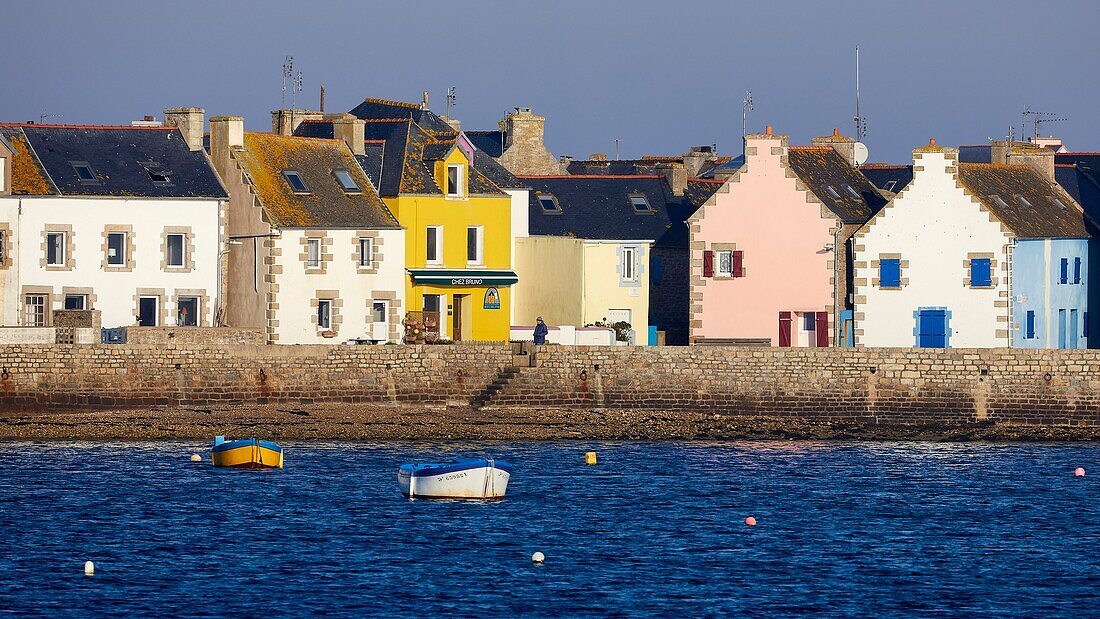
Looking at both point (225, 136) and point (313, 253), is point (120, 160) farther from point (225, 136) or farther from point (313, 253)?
point (313, 253)

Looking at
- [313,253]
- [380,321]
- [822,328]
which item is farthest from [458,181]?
[822,328]

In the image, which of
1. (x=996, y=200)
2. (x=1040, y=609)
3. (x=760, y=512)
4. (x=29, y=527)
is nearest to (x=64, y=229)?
(x=29, y=527)

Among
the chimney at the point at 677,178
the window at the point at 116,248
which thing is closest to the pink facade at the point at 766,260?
the chimney at the point at 677,178

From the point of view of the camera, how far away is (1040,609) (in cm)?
4247

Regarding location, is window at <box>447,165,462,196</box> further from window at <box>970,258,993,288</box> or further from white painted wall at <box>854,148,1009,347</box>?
window at <box>970,258,993,288</box>

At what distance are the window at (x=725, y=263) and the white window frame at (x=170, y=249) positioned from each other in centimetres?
1754

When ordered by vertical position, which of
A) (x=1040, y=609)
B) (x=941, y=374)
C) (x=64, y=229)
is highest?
(x=64, y=229)

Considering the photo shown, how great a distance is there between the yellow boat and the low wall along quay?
5.44 metres

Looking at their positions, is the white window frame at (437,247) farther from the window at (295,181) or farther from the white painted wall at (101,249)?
the white painted wall at (101,249)

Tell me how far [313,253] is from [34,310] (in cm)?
903

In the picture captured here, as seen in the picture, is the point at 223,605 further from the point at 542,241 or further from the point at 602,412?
the point at 542,241

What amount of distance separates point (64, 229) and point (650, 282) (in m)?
20.8

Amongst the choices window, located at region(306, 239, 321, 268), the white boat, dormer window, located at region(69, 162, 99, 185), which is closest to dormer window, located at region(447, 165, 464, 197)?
window, located at region(306, 239, 321, 268)

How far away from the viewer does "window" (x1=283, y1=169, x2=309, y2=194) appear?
72.4 metres
